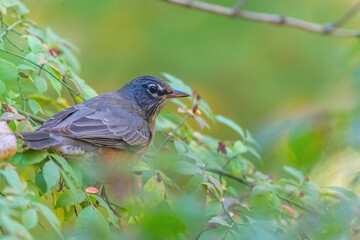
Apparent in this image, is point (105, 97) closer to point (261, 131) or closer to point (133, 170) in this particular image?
point (133, 170)

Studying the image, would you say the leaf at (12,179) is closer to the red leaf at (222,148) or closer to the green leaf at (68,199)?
the green leaf at (68,199)

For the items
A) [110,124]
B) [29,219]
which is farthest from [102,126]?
[29,219]

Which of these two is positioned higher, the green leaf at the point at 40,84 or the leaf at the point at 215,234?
the green leaf at the point at 40,84

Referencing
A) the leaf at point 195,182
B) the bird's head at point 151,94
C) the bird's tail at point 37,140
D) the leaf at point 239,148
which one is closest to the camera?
the bird's tail at point 37,140

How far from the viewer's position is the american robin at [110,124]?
10.0 feet

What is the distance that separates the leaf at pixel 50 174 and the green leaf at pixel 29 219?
1.36 ft

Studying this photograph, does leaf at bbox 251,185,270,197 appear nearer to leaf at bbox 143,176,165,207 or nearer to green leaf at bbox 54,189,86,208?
leaf at bbox 143,176,165,207

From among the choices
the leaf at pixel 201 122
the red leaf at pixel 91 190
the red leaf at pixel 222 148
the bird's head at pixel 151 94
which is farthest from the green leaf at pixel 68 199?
the bird's head at pixel 151 94

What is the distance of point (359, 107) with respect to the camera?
1.61 meters

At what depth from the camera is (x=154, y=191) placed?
2.69m

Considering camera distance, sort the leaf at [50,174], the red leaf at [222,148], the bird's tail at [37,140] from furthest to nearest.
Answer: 1. the red leaf at [222,148]
2. the bird's tail at [37,140]
3. the leaf at [50,174]

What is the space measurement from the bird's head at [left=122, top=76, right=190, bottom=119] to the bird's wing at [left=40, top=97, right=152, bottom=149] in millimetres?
257

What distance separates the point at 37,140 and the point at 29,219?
2.79 ft

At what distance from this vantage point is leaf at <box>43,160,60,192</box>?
7.29 feet
